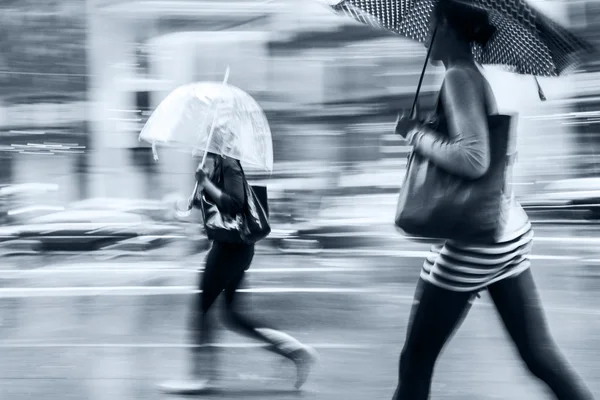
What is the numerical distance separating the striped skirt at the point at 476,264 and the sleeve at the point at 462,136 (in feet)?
0.90

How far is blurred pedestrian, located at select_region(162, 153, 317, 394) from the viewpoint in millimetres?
5141

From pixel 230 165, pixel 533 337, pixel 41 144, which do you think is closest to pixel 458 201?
pixel 533 337

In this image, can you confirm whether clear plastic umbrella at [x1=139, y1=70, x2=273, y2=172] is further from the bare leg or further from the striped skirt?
the bare leg

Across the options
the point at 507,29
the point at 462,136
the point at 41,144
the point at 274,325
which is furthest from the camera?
the point at 41,144

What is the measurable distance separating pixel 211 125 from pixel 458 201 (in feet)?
7.24

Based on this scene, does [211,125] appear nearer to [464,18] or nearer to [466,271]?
[464,18]

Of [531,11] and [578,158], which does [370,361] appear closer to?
[531,11]

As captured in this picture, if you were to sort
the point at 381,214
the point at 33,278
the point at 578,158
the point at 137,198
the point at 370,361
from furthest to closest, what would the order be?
the point at 578,158
the point at 137,198
the point at 381,214
the point at 33,278
the point at 370,361

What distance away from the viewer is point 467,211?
323 cm

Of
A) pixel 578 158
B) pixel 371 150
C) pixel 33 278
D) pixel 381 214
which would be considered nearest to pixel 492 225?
pixel 33 278

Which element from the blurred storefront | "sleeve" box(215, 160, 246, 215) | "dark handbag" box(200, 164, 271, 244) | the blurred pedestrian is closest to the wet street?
the blurred pedestrian

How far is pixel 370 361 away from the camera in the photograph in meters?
6.36

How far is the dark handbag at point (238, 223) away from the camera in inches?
200

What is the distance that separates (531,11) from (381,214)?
12.5m
